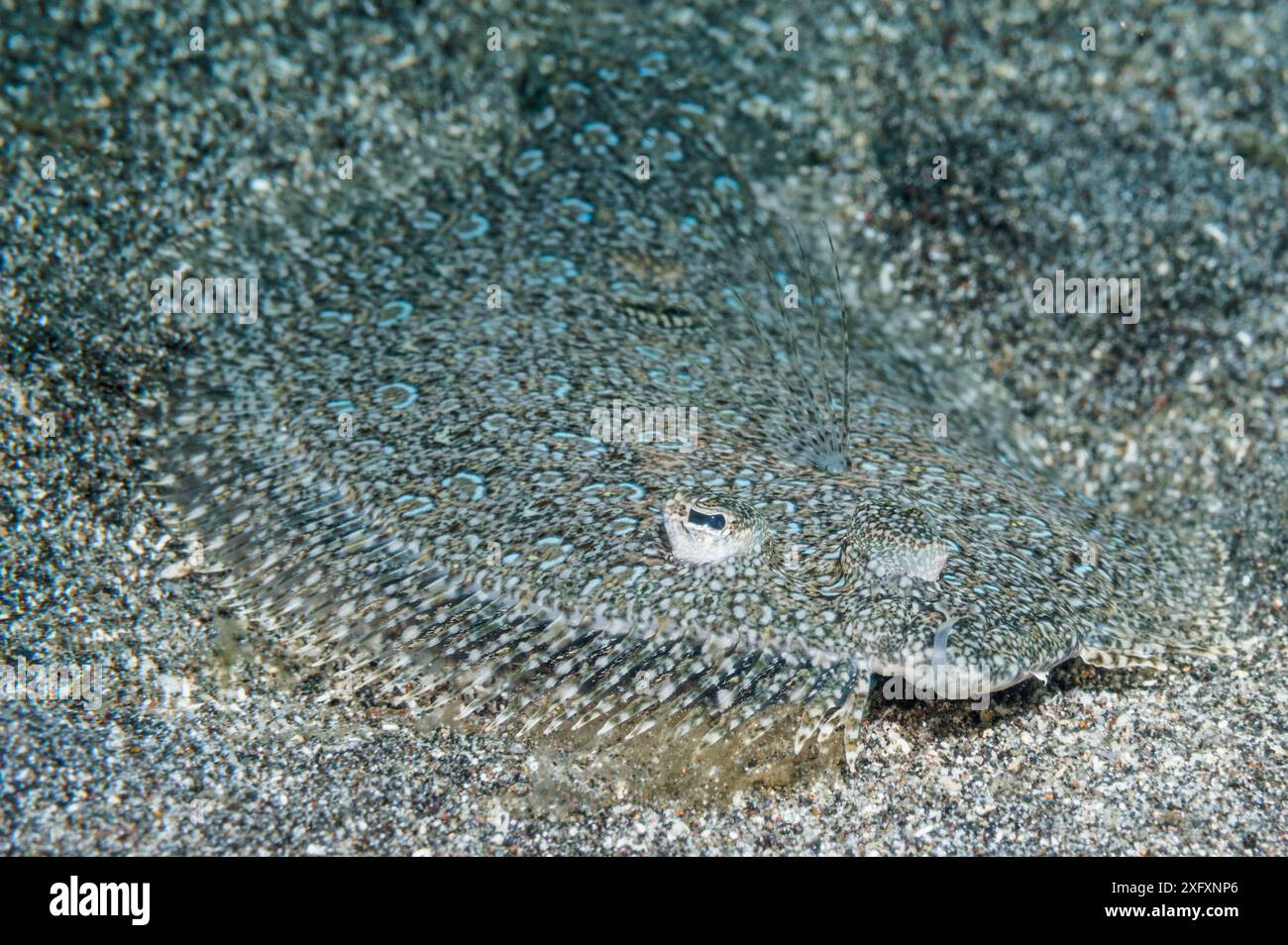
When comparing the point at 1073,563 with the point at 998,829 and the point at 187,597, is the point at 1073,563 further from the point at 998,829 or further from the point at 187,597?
the point at 187,597

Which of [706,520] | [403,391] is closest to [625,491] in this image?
[706,520]

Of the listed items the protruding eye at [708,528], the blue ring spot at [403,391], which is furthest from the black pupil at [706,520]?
the blue ring spot at [403,391]

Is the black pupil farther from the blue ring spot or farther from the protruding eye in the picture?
the blue ring spot

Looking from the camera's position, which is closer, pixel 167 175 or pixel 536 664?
pixel 536 664

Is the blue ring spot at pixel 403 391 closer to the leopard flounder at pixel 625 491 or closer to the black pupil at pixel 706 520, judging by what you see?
the leopard flounder at pixel 625 491

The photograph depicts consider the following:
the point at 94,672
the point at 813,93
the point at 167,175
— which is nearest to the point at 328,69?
the point at 167,175

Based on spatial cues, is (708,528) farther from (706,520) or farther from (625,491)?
(625,491)

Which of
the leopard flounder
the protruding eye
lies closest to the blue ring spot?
the leopard flounder

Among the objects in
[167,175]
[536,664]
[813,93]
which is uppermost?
[813,93]
